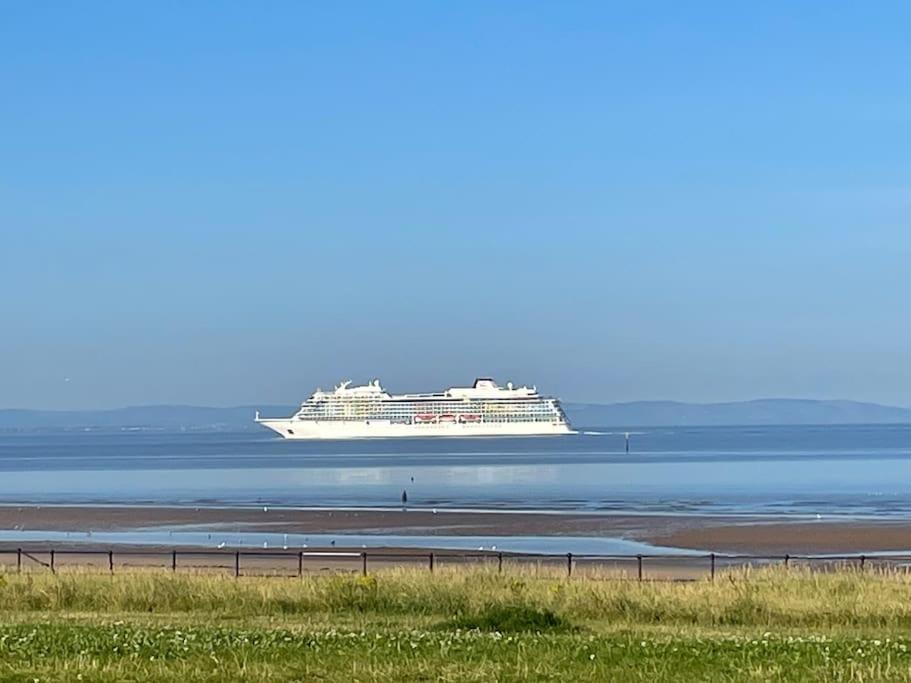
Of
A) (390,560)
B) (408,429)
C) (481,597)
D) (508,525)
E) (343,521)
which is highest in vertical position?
(408,429)

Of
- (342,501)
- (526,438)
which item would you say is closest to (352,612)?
(342,501)

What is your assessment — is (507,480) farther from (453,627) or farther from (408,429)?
(408,429)

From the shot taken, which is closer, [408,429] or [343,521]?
[343,521]

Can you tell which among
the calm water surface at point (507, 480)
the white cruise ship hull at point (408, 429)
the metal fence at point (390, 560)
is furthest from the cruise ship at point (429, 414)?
the metal fence at point (390, 560)

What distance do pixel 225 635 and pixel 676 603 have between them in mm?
7415

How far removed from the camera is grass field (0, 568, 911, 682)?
32.4ft

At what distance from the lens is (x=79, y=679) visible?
9.37 m

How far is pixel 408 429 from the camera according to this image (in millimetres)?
163875

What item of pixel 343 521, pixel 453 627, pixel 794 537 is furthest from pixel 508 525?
pixel 453 627

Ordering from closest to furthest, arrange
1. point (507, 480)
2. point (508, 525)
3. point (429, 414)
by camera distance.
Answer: point (508, 525) < point (507, 480) < point (429, 414)

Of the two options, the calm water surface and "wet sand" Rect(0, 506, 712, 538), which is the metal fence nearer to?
"wet sand" Rect(0, 506, 712, 538)

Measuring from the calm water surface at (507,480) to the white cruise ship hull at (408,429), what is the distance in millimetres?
37158

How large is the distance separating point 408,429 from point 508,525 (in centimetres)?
11823

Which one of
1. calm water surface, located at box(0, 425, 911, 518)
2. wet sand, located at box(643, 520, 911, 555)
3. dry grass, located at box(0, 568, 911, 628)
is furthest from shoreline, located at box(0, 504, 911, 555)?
dry grass, located at box(0, 568, 911, 628)
